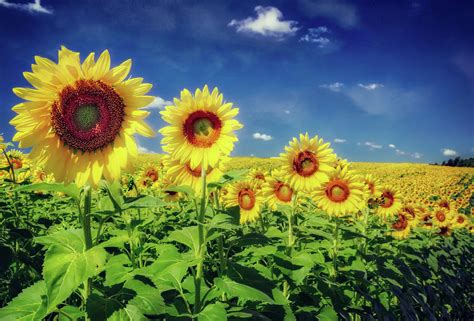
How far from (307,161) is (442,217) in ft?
20.5

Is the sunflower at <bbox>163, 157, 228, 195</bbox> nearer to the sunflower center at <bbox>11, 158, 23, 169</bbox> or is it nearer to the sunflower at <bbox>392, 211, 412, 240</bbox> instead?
the sunflower center at <bbox>11, 158, 23, 169</bbox>

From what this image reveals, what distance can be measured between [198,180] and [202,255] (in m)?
1.09

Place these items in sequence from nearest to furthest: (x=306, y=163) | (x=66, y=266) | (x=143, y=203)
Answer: (x=66, y=266), (x=143, y=203), (x=306, y=163)

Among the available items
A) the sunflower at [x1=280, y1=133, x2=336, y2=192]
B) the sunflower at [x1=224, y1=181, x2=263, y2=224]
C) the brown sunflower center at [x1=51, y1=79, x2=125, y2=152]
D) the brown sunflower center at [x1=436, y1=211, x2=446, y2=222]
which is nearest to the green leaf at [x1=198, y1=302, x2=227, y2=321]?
the brown sunflower center at [x1=51, y1=79, x2=125, y2=152]

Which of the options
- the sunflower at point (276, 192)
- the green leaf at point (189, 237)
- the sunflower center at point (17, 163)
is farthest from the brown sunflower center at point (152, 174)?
the green leaf at point (189, 237)

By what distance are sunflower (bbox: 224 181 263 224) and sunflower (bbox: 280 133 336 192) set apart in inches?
26.2

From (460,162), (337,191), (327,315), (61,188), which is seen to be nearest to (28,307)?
(61,188)

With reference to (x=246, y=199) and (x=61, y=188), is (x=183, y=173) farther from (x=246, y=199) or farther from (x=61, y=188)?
(x=246, y=199)

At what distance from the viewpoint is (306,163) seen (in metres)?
5.01

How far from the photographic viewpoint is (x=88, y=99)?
7.01ft

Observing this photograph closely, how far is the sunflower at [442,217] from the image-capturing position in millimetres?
9211

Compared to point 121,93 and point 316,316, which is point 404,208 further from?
point 121,93

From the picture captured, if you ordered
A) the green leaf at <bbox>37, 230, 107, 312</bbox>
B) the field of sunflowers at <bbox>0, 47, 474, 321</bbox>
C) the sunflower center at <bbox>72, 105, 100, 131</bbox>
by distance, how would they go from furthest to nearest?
the sunflower center at <bbox>72, 105, 100, 131</bbox>
the field of sunflowers at <bbox>0, 47, 474, 321</bbox>
the green leaf at <bbox>37, 230, 107, 312</bbox>

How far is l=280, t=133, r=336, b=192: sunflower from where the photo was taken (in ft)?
16.1
